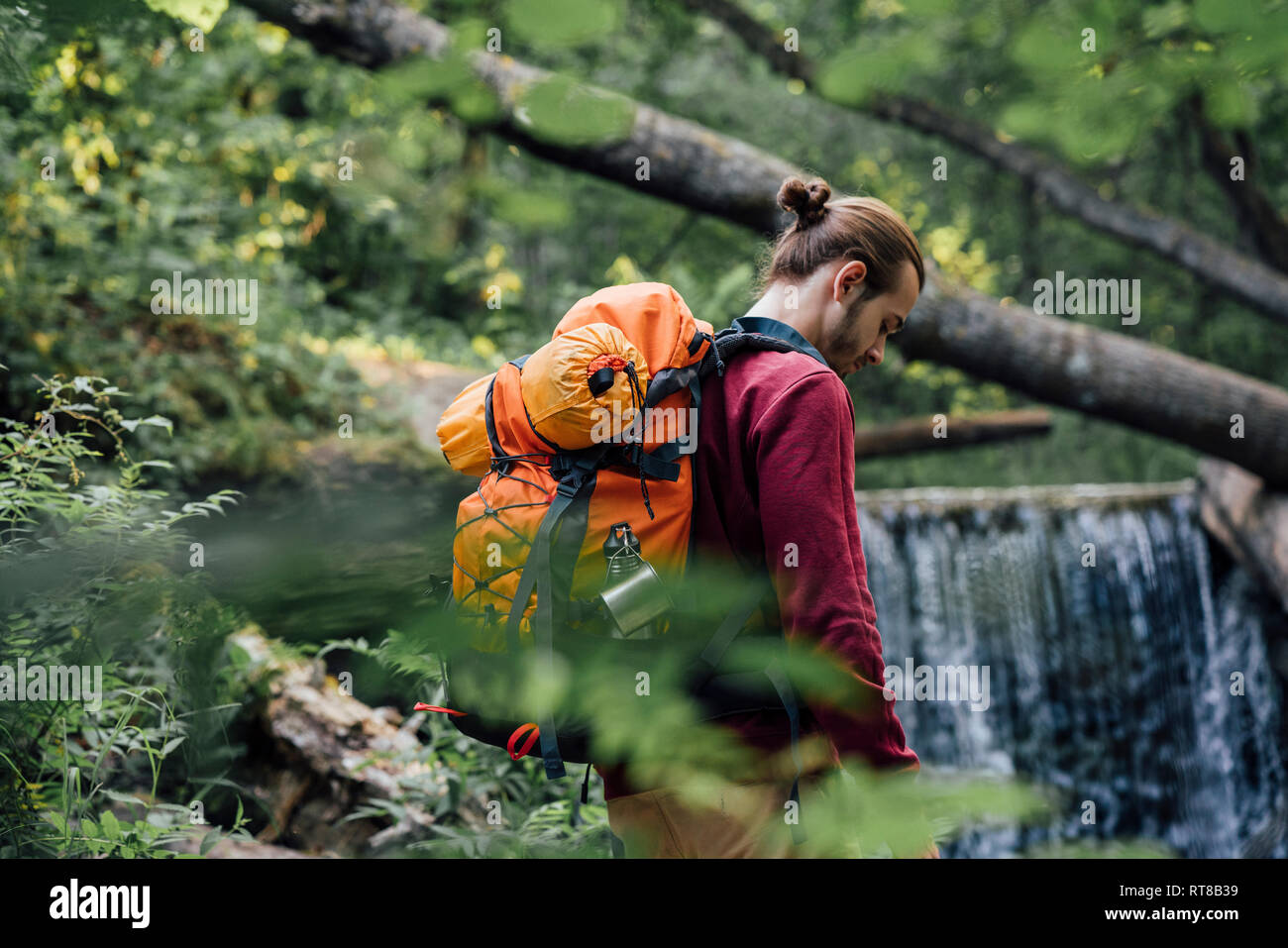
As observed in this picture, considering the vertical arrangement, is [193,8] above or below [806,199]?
above

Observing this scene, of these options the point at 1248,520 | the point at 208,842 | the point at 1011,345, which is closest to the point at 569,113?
the point at 208,842

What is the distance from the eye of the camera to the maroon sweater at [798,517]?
149 centimetres

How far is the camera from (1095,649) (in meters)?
6.39

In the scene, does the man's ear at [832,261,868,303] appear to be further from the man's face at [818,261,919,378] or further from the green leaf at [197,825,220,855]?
the green leaf at [197,825,220,855]

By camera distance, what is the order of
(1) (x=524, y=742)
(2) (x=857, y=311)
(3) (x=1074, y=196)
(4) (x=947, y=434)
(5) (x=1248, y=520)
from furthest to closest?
(4) (x=947, y=434)
(3) (x=1074, y=196)
(5) (x=1248, y=520)
(2) (x=857, y=311)
(1) (x=524, y=742)

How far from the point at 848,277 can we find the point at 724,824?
1.06 metres

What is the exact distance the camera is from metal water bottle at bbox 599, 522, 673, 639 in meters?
1.44

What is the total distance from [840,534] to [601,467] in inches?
16.7

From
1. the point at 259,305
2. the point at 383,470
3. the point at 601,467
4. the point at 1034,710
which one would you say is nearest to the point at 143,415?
the point at 383,470

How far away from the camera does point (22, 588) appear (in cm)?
227

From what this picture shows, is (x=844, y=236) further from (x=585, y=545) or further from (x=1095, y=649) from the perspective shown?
(x=1095, y=649)

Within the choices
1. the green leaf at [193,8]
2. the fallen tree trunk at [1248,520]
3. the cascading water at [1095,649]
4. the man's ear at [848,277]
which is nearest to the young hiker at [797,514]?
the man's ear at [848,277]

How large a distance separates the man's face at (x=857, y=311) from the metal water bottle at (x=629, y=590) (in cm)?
63

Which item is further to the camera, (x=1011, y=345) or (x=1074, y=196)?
(x=1074, y=196)
